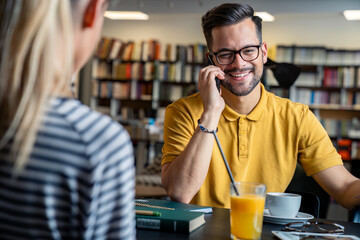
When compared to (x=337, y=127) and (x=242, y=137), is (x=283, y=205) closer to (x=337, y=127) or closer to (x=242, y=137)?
(x=242, y=137)

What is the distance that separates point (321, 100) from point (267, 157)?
18.3ft

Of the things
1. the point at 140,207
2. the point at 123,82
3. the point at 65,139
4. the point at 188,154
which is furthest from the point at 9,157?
the point at 123,82

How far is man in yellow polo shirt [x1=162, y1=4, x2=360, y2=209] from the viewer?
1595 mm

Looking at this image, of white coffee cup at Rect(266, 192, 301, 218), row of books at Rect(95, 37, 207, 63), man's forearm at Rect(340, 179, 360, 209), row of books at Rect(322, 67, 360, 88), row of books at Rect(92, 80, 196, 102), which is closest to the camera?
white coffee cup at Rect(266, 192, 301, 218)

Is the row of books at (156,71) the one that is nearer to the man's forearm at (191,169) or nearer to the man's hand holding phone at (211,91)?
the man's hand holding phone at (211,91)

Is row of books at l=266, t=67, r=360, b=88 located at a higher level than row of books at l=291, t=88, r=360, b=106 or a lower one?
higher

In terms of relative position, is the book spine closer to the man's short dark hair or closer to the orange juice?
the orange juice

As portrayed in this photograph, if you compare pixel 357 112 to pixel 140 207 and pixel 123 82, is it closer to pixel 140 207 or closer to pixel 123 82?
pixel 123 82

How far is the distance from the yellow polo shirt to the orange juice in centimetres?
63

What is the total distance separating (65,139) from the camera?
502 millimetres

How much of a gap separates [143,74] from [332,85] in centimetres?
308

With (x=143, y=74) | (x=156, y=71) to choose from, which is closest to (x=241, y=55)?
(x=156, y=71)

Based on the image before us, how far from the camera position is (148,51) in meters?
7.49

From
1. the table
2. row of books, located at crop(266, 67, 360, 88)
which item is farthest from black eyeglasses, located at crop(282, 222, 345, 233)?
row of books, located at crop(266, 67, 360, 88)
